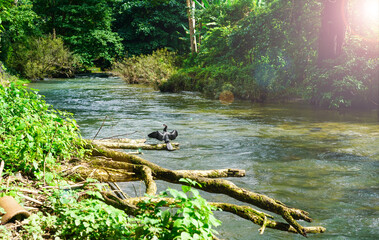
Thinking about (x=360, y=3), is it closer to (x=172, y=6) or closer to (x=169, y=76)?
(x=169, y=76)

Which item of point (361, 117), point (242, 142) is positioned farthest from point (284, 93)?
point (242, 142)

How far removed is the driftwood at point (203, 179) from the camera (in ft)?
13.1

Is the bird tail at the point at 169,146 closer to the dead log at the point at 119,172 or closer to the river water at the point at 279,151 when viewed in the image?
the river water at the point at 279,151

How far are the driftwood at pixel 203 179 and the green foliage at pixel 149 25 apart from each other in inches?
1717

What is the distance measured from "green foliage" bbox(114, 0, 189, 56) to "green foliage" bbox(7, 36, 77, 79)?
12.7 m

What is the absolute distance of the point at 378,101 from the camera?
15797 millimetres

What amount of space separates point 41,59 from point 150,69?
12364mm

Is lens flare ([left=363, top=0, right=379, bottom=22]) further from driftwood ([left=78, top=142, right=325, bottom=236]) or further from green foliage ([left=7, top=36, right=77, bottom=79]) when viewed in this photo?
green foliage ([left=7, top=36, right=77, bottom=79])

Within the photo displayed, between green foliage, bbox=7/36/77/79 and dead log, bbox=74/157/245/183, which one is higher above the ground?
green foliage, bbox=7/36/77/79

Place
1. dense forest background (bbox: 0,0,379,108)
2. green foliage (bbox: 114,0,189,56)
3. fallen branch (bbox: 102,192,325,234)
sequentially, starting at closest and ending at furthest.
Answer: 1. fallen branch (bbox: 102,192,325,234)
2. dense forest background (bbox: 0,0,379,108)
3. green foliage (bbox: 114,0,189,56)

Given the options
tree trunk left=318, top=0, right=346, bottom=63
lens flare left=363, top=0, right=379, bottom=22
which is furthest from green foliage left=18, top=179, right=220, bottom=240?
lens flare left=363, top=0, right=379, bottom=22

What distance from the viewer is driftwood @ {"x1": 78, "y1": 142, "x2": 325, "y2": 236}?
4.00 metres

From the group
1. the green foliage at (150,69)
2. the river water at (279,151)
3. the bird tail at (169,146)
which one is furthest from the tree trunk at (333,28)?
the green foliage at (150,69)

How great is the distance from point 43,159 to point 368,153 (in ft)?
23.2
